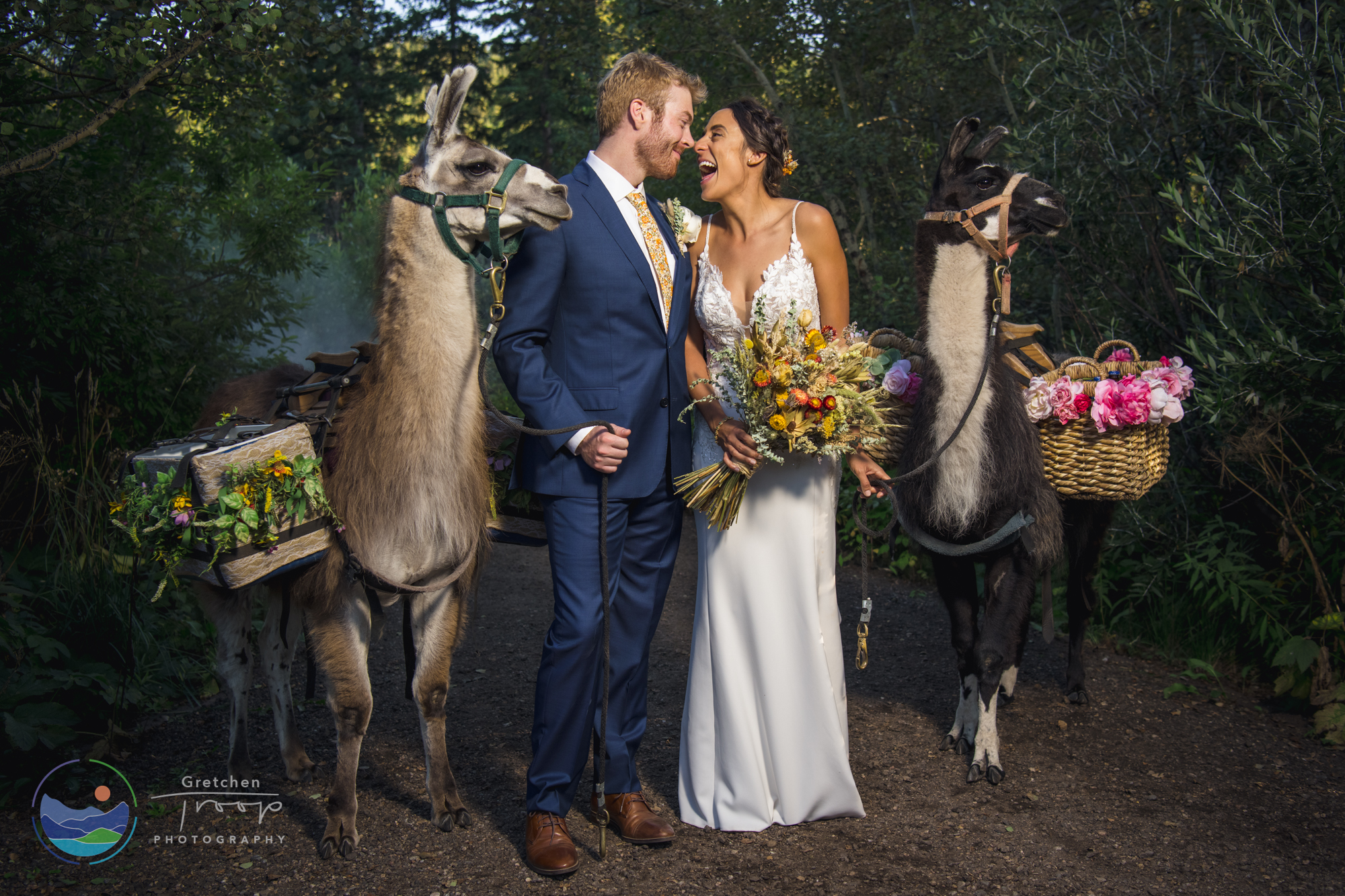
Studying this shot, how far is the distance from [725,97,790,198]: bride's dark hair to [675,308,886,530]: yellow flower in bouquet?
554mm

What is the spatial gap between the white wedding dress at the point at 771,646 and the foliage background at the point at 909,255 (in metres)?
2.38

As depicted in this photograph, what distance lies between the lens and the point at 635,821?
3203 millimetres

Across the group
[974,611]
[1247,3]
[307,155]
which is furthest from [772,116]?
[307,155]

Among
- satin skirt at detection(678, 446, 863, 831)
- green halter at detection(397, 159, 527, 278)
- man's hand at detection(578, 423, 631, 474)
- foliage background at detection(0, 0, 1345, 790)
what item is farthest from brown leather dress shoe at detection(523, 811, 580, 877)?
foliage background at detection(0, 0, 1345, 790)

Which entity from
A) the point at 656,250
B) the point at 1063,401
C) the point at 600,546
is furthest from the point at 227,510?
the point at 1063,401

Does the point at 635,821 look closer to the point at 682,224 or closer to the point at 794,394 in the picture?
the point at 794,394

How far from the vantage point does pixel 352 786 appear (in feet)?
10.7

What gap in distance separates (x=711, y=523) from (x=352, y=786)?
1.55 metres

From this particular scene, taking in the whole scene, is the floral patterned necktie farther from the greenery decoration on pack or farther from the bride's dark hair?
the greenery decoration on pack

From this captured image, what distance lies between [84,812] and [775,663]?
8.46 feet

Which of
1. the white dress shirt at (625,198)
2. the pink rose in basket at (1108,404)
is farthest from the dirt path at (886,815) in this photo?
the white dress shirt at (625,198)

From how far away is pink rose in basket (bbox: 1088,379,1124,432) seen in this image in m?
3.71

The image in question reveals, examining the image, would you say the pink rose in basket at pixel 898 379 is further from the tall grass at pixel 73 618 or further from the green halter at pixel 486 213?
the tall grass at pixel 73 618

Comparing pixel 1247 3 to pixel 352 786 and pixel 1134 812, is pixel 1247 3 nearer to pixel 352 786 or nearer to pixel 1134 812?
pixel 1134 812
